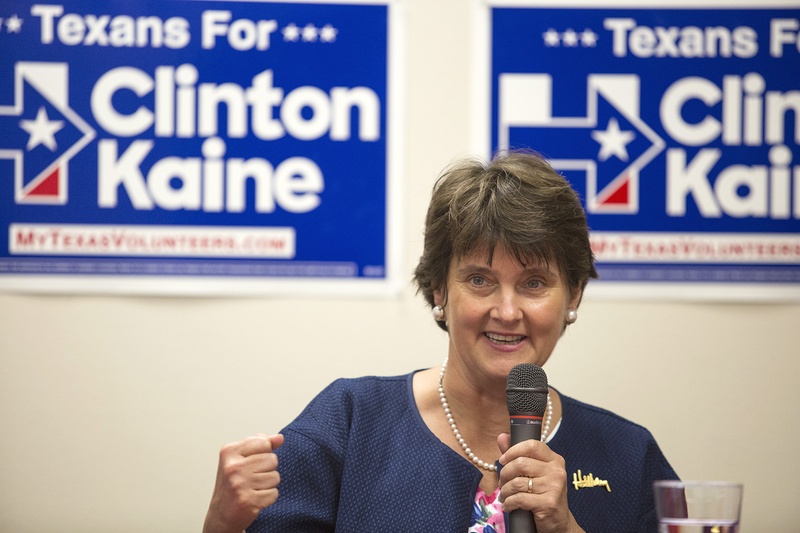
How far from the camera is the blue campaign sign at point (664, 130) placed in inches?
113

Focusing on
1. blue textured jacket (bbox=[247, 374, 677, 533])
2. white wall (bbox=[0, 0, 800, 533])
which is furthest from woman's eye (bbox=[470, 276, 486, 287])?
white wall (bbox=[0, 0, 800, 533])

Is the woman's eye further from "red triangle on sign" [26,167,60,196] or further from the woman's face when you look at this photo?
"red triangle on sign" [26,167,60,196]

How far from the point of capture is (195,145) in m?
2.84

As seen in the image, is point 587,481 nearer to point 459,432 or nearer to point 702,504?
point 459,432

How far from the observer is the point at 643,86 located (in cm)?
289

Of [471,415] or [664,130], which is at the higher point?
[664,130]

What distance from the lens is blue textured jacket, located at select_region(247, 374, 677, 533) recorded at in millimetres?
1857

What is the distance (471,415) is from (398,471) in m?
0.21

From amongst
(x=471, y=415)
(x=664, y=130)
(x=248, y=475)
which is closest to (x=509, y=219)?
(x=471, y=415)

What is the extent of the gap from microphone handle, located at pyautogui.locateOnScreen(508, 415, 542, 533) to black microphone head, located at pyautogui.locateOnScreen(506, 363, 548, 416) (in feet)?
0.05

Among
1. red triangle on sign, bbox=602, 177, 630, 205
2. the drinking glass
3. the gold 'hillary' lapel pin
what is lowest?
the gold 'hillary' lapel pin

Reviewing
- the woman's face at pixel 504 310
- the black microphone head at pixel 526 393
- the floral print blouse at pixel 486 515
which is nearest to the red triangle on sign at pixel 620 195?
the woman's face at pixel 504 310

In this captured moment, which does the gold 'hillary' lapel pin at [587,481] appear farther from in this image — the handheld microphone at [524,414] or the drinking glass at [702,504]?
the drinking glass at [702,504]

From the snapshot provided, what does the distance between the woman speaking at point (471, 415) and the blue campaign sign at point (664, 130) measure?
0.90m
